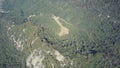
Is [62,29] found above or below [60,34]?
above

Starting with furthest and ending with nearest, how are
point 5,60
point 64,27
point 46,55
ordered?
A: point 64,27 < point 5,60 < point 46,55

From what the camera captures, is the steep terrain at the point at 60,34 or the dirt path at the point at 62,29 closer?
the steep terrain at the point at 60,34

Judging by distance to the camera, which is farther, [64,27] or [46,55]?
[64,27]

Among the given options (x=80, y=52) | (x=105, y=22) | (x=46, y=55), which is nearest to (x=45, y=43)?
(x=46, y=55)

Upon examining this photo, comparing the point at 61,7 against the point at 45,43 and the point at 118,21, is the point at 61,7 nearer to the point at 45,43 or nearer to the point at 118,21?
the point at 118,21

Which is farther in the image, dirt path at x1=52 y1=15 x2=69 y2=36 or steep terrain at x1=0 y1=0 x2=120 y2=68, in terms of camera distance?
dirt path at x1=52 y1=15 x2=69 y2=36

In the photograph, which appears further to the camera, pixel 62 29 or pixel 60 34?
pixel 62 29

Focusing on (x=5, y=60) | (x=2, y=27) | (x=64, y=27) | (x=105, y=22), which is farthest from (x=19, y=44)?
(x=105, y=22)

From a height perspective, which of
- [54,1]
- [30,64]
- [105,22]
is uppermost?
[54,1]

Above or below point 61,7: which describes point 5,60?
below

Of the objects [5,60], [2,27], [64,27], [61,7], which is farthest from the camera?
[61,7]
